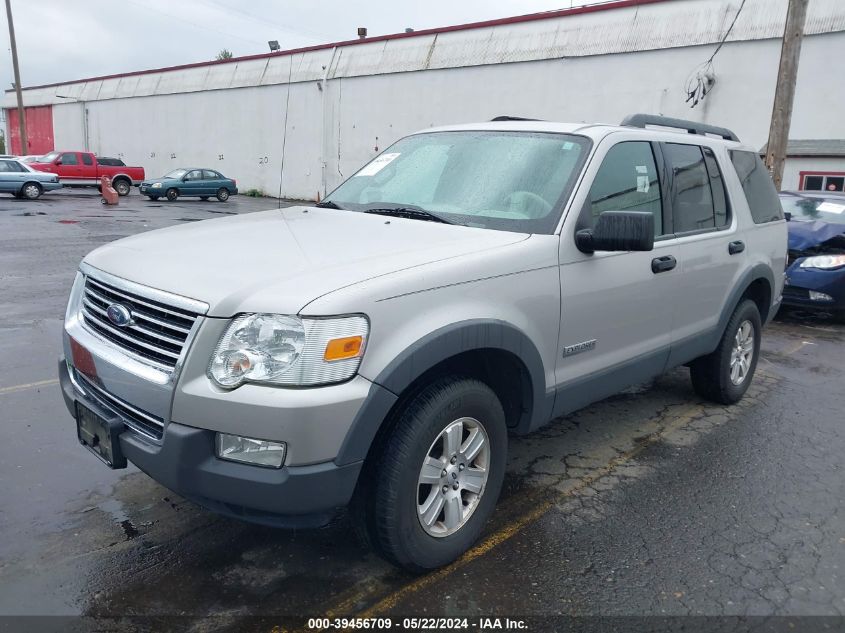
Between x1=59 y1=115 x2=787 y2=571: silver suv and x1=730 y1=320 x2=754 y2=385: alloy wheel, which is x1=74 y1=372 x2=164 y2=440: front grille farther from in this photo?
x1=730 y1=320 x2=754 y2=385: alloy wheel

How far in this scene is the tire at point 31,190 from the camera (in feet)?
82.8

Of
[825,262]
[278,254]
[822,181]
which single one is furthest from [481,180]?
[822,181]

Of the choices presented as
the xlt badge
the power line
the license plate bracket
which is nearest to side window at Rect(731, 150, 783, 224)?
the xlt badge

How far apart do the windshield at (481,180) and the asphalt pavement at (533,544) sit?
4.96ft

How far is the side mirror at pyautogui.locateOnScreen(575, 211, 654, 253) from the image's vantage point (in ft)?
10.5

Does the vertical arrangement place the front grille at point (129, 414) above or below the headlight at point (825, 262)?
above

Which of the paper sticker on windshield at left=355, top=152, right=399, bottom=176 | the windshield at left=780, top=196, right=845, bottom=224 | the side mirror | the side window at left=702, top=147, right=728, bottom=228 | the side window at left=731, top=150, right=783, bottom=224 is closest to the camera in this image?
the side mirror

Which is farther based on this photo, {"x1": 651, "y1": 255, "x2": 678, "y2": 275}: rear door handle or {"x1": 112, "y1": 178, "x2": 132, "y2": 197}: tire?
{"x1": 112, "y1": 178, "x2": 132, "y2": 197}: tire

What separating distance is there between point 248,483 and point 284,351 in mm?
469

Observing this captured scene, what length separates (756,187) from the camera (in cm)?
534

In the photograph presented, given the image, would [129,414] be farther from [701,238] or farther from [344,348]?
[701,238]

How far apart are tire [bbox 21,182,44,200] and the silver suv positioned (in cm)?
2512

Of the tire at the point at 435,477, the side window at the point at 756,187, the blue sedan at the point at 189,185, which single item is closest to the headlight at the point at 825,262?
the side window at the point at 756,187

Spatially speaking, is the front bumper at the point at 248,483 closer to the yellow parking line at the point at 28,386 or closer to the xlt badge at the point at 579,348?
the xlt badge at the point at 579,348
